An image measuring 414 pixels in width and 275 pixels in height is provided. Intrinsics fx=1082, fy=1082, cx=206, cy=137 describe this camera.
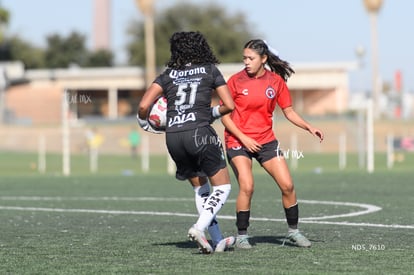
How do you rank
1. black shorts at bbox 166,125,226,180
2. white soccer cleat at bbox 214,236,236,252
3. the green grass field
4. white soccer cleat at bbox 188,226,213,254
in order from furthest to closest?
white soccer cleat at bbox 214,236,236,252 < black shorts at bbox 166,125,226,180 < white soccer cleat at bbox 188,226,213,254 < the green grass field

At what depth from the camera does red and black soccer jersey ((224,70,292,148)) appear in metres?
10.8

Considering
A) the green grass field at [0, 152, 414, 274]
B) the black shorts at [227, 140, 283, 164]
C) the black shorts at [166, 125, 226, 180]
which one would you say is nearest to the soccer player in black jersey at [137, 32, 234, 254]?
the black shorts at [166, 125, 226, 180]

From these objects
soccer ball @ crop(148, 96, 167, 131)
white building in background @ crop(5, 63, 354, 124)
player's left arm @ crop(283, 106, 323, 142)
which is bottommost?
white building in background @ crop(5, 63, 354, 124)

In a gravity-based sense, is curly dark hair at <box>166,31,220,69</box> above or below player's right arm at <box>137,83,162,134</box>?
above

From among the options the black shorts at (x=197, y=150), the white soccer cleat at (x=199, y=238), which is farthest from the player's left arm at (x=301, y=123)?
the white soccer cleat at (x=199, y=238)

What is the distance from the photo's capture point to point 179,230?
12719mm

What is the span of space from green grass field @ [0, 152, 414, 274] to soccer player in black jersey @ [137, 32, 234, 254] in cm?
75

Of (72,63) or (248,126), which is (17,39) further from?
(248,126)

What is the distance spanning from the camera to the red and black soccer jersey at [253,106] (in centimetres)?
1080

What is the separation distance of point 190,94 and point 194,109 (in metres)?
0.14

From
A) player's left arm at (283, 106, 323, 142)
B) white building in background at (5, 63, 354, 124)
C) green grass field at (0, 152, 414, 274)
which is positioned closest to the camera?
green grass field at (0, 152, 414, 274)

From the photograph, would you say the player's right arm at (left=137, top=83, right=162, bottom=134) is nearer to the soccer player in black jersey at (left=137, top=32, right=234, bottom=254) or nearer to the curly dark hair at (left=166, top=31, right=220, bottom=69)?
the soccer player in black jersey at (left=137, top=32, right=234, bottom=254)

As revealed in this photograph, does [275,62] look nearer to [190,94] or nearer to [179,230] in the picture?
[190,94]

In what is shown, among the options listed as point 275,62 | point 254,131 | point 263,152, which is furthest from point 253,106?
point 275,62
